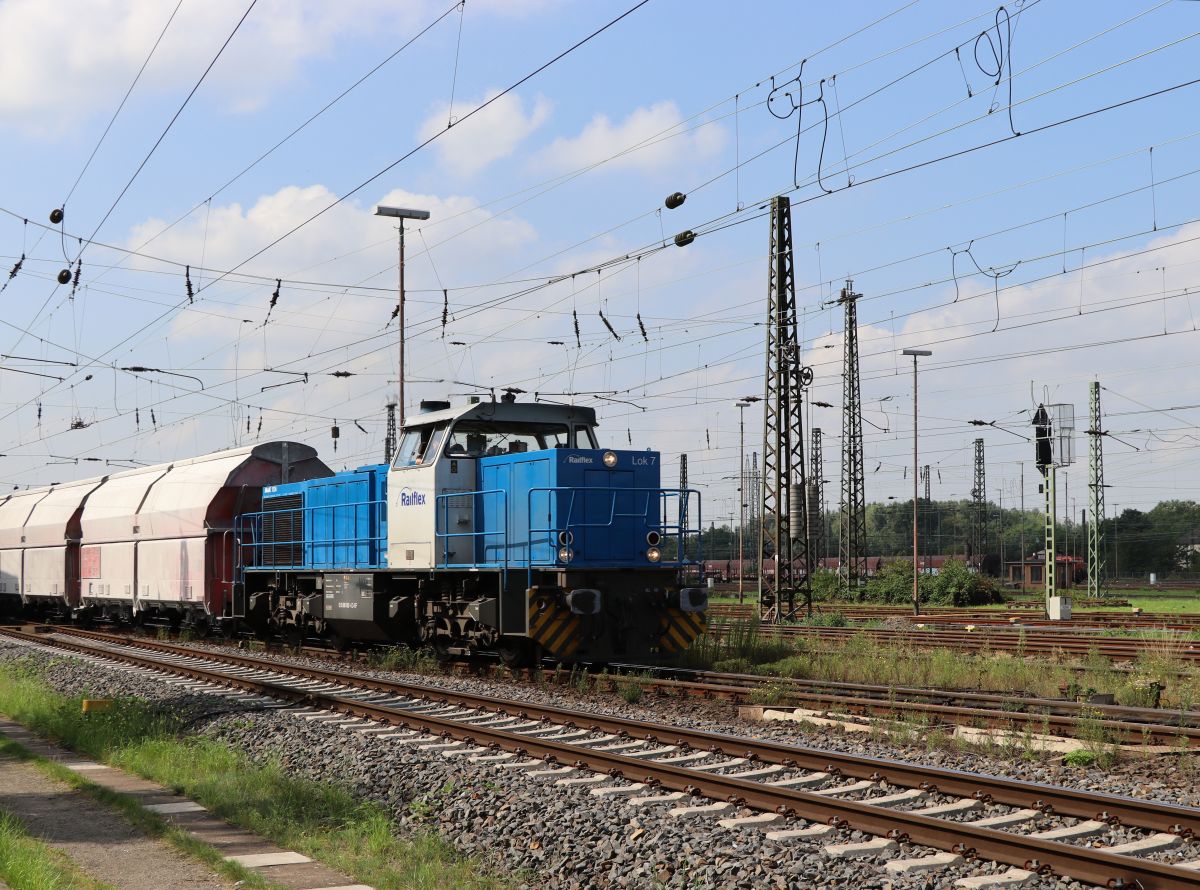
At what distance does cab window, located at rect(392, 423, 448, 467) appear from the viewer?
54.1ft

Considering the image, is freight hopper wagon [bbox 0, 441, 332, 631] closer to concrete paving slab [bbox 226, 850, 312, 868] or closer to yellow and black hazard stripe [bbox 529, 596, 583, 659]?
yellow and black hazard stripe [bbox 529, 596, 583, 659]

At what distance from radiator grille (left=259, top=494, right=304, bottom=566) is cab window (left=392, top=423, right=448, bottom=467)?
394cm

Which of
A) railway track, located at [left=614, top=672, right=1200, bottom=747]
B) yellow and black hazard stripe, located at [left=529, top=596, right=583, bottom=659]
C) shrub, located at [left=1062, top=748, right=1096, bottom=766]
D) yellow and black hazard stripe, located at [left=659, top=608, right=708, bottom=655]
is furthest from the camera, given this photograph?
yellow and black hazard stripe, located at [left=659, top=608, right=708, bottom=655]

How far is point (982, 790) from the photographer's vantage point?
8.09 metres

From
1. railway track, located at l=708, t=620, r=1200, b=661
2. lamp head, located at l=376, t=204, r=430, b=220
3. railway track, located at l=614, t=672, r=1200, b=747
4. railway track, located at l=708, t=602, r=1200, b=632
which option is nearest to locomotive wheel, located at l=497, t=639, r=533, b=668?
railway track, located at l=614, t=672, r=1200, b=747

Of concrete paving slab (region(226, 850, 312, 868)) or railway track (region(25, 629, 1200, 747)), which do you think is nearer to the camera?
concrete paving slab (region(226, 850, 312, 868))

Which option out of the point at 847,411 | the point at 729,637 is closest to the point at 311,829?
the point at 729,637

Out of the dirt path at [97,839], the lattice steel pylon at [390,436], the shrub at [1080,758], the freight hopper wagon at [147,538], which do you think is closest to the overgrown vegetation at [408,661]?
the freight hopper wagon at [147,538]

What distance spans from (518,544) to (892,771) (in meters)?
8.03

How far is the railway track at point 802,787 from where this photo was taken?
21.9ft

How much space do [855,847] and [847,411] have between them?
33474 mm

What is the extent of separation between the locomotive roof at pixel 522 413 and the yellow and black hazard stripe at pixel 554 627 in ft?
9.37

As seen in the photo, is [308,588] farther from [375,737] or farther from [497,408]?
[375,737]

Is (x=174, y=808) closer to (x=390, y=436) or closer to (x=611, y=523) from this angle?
(x=611, y=523)
